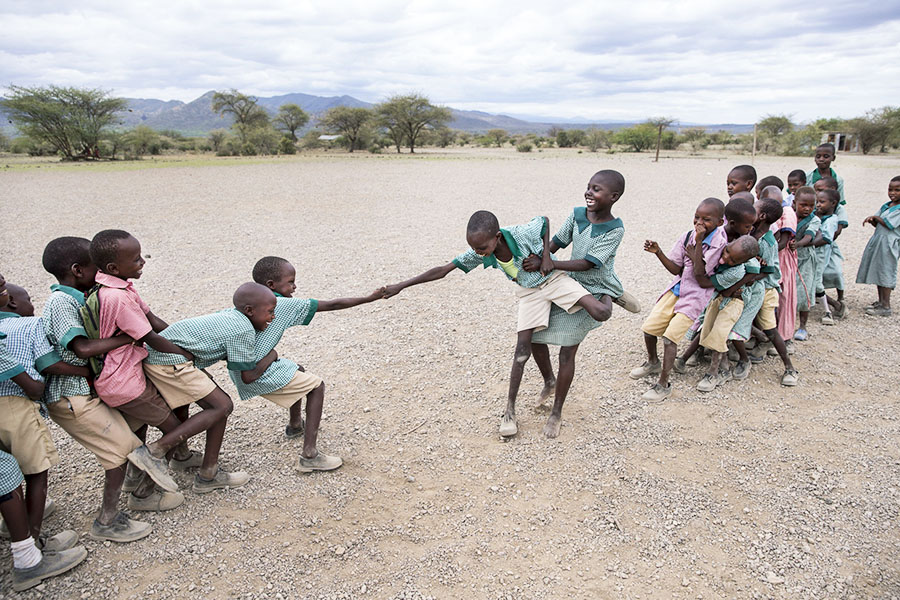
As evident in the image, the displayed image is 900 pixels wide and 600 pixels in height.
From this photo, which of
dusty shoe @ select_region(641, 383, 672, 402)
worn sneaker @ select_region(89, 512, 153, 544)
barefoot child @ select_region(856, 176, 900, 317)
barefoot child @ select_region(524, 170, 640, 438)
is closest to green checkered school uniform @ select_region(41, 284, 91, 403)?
worn sneaker @ select_region(89, 512, 153, 544)

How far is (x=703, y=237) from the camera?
3859 millimetres

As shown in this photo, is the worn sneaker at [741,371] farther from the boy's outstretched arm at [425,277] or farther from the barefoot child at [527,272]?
the boy's outstretched arm at [425,277]

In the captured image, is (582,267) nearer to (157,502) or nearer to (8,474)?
(157,502)

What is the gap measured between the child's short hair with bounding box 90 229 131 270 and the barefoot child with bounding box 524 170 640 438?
7.12ft

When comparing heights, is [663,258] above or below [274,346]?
above

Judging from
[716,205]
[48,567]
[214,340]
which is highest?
[716,205]

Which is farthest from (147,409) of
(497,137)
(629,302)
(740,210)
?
(497,137)

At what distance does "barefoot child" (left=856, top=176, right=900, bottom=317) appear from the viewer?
5.72 metres

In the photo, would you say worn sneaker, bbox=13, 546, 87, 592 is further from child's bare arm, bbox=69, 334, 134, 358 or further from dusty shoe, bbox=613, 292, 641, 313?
dusty shoe, bbox=613, 292, 641, 313

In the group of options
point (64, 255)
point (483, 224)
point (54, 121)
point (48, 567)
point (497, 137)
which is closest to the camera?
point (48, 567)

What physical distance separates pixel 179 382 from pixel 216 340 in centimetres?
28

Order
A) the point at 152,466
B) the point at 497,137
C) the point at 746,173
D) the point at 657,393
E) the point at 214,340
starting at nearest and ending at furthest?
the point at 152,466, the point at 214,340, the point at 657,393, the point at 746,173, the point at 497,137

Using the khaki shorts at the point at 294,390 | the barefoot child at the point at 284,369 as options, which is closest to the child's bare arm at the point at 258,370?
the barefoot child at the point at 284,369

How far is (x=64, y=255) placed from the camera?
252 cm
